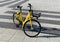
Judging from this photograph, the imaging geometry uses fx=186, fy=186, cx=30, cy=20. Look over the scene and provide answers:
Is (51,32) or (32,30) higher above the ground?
(32,30)

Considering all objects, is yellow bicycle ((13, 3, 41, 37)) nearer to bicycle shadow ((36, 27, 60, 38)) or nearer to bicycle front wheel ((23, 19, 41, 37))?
bicycle front wheel ((23, 19, 41, 37))

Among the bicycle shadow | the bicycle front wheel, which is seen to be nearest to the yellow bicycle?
the bicycle front wheel

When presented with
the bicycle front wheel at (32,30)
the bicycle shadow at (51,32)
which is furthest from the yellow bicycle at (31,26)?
the bicycle shadow at (51,32)

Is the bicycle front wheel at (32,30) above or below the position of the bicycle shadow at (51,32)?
above

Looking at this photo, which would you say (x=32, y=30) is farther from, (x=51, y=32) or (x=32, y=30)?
(x=51, y=32)

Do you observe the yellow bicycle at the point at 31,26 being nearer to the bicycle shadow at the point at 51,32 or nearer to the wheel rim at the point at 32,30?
the wheel rim at the point at 32,30

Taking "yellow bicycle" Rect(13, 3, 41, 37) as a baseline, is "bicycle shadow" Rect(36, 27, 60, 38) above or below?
below

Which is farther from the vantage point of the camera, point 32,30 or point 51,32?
point 51,32

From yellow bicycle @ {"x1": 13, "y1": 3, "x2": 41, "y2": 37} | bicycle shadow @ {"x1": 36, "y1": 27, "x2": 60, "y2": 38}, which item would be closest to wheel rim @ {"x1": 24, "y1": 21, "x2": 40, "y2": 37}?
yellow bicycle @ {"x1": 13, "y1": 3, "x2": 41, "y2": 37}

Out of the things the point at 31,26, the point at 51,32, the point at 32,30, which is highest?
the point at 31,26

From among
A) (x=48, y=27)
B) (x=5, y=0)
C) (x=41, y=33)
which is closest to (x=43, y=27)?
(x=48, y=27)

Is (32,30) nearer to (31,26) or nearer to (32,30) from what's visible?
(32,30)

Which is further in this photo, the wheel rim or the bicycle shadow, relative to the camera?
the bicycle shadow

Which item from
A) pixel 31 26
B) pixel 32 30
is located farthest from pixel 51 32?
pixel 31 26
